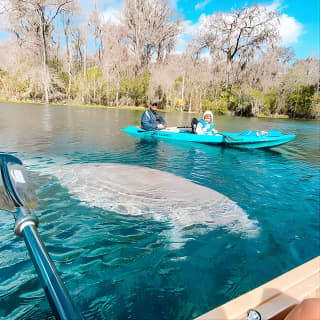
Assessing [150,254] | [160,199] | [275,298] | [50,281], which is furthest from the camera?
Result: [160,199]

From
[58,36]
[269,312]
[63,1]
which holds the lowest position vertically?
[269,312]

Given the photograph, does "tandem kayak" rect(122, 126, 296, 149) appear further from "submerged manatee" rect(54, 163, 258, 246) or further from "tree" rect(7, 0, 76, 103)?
"tree" rect(7, 0, 76, 103)

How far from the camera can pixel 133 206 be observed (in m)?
3.26

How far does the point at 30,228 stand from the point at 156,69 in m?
29.3

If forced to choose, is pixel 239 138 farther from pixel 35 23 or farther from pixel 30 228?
pixel 35 23

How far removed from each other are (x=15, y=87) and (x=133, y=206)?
101 ft

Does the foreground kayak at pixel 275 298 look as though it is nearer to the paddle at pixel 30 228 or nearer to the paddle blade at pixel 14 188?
the paddle at pixel 30 228

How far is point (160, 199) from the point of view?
11.3ft

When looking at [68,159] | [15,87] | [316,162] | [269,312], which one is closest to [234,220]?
[269,312]

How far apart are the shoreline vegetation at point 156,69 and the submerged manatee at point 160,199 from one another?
81.2 feet

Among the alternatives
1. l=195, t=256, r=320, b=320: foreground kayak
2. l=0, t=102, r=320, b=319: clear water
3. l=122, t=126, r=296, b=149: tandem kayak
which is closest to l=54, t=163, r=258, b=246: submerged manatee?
l=0, t=102, r=320, b=319: clear water

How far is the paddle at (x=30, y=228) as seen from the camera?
91 cm

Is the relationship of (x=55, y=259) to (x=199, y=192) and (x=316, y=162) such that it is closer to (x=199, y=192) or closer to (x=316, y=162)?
(x=199, y=192)

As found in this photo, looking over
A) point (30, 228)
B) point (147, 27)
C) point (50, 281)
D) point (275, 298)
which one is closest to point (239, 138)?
point (275, 298)
